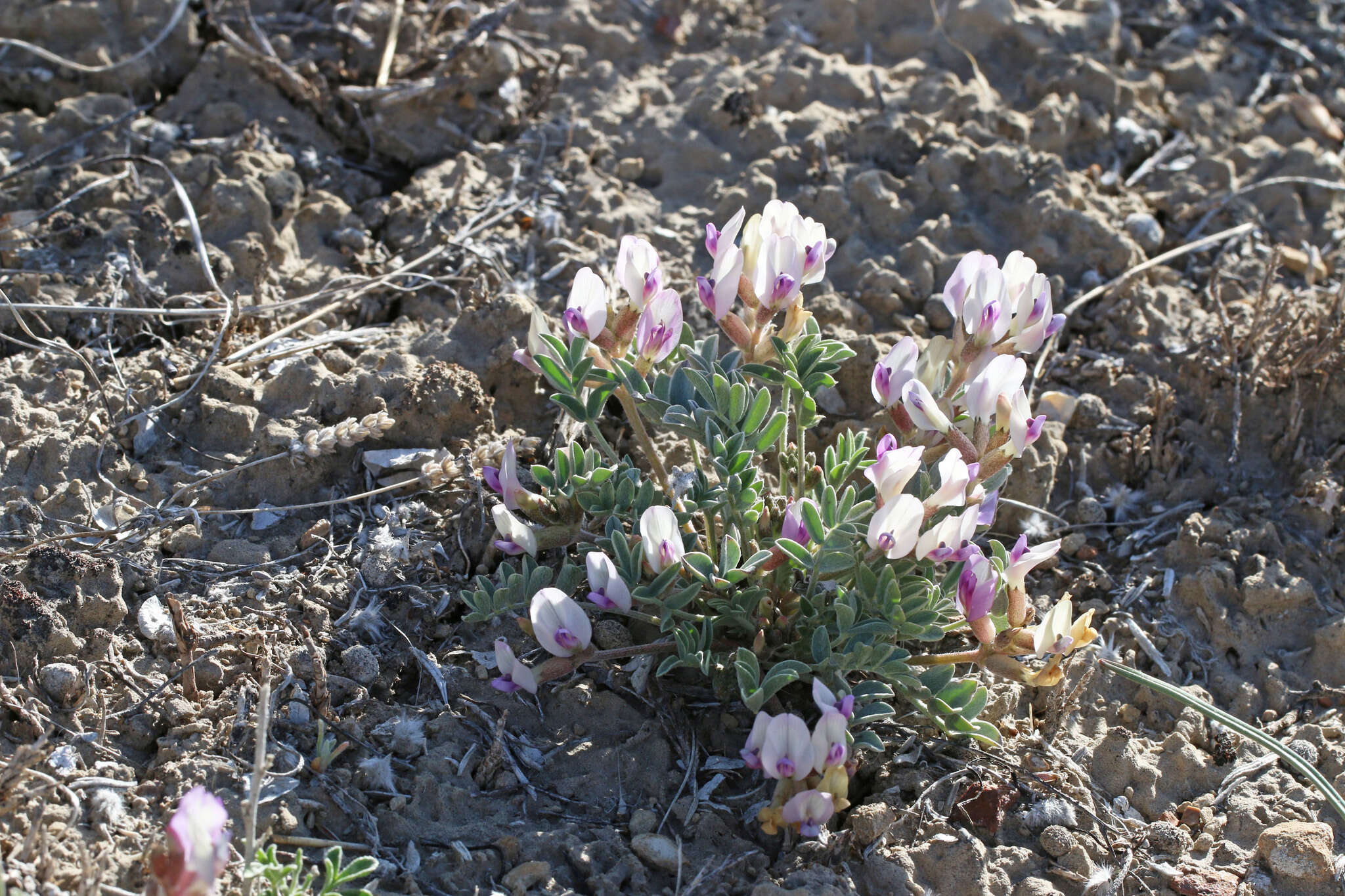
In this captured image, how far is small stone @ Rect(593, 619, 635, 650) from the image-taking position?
2820 mm

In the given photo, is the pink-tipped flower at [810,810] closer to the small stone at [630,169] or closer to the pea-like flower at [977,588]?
the pea-like flower at [977,588]

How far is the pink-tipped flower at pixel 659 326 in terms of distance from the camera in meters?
2.59

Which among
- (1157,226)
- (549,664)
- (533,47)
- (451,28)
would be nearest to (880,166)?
(1157,226)

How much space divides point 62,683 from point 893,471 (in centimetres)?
185

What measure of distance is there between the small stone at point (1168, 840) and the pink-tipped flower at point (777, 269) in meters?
1.49

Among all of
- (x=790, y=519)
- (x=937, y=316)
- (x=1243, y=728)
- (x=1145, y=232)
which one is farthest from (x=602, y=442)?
(x=1145, y=232)

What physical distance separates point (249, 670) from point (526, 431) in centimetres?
107

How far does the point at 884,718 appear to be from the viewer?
2729 millimetres

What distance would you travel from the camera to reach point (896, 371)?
2639 mm

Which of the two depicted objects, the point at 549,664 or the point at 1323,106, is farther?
the point at 1323,106

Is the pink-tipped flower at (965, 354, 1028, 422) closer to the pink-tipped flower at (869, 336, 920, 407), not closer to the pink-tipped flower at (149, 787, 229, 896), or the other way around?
the pink-tipped flower at (869, 336, 920, 407)

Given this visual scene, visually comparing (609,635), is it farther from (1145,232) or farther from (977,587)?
(1145,232)

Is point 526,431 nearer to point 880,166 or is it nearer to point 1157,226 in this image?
point 880,166

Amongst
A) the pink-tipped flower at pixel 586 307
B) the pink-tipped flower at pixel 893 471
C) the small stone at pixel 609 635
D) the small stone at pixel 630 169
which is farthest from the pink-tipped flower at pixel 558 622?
the small stone at pixel 630 169
